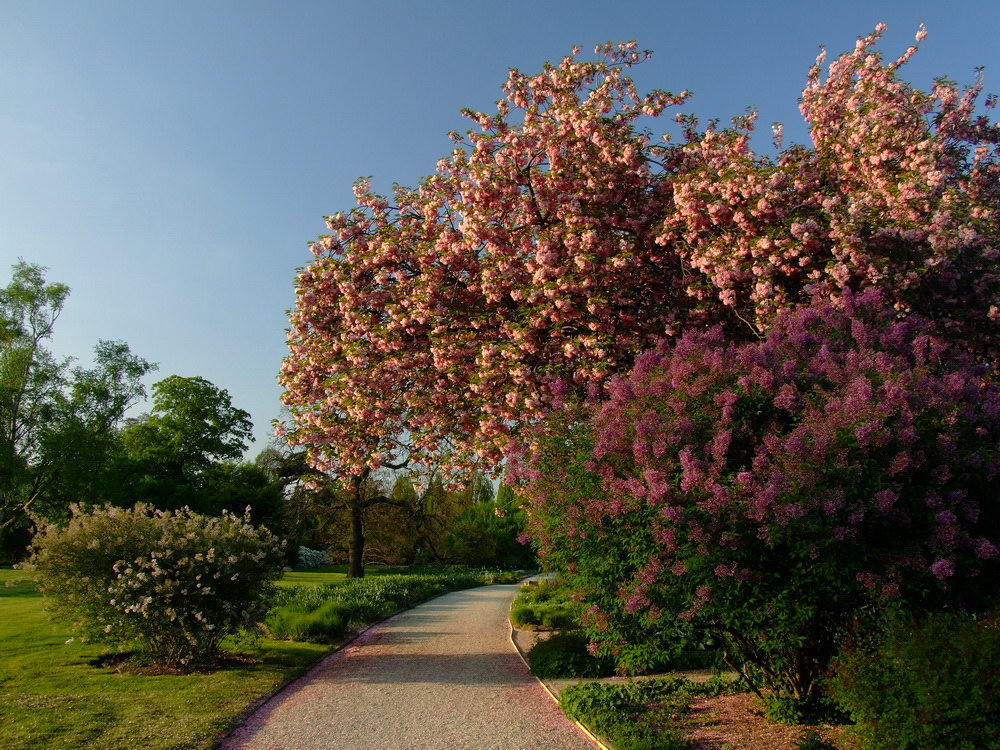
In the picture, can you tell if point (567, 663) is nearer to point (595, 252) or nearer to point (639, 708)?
point (639, 708)

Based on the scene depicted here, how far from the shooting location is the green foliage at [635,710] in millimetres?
6395

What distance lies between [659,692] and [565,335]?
4.98 m

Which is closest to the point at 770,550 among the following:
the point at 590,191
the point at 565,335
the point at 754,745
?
the point at 754,745

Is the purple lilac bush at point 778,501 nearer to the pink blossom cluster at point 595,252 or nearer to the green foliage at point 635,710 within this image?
the green foliage at point 635,710

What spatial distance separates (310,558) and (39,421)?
2114 centimetres

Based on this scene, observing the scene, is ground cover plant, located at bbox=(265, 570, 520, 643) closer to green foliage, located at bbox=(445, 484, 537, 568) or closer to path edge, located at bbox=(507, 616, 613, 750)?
path edge, located at bbox=(507, 616, 613, 750)

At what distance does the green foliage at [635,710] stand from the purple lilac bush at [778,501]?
0.66m

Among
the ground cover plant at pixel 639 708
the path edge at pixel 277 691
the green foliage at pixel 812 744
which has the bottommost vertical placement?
the ground cover plant at pixel 639 708

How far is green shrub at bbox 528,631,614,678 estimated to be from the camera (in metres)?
10.1

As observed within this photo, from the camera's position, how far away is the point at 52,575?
32.6ft

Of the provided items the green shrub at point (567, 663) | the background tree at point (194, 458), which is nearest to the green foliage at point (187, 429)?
the background tree at point (194, 458)

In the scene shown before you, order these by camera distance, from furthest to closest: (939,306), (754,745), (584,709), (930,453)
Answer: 1. (939,306)
2. (584,709)
3. (754,745)
4. (930,453)

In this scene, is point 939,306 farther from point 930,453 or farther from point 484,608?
point 484,608

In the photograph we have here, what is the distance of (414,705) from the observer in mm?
8555
